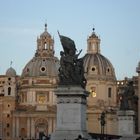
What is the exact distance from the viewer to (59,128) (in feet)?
162

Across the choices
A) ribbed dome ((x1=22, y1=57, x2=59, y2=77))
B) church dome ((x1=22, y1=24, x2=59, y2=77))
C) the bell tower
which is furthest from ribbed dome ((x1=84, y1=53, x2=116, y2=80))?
the bell tower

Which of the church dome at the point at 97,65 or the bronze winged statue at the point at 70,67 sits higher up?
the church dome at the point at 97,65

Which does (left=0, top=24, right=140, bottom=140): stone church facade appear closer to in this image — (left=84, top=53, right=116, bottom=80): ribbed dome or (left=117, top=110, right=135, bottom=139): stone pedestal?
(left=84, top=53, right=116, bottom=80): ribbed dome

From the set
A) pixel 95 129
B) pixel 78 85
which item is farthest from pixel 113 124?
pixel 78 85

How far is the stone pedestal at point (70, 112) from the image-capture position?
→ 48.9 meters

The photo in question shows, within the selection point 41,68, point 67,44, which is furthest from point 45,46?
point 67,44

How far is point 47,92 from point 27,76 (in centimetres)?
608

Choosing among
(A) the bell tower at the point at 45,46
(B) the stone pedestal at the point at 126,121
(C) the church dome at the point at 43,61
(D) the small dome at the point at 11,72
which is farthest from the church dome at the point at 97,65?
(B) the stone pedestal at the point at 126,121

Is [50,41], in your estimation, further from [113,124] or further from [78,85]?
[78,85]

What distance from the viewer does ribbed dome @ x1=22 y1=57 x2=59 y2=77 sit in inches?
5856

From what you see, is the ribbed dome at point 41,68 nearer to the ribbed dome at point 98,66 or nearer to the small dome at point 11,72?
the small dome at point 11,72

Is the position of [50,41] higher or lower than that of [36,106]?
higher

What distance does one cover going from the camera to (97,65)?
144000 millimetres

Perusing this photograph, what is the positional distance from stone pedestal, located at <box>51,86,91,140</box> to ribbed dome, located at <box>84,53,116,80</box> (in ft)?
Result: 305
